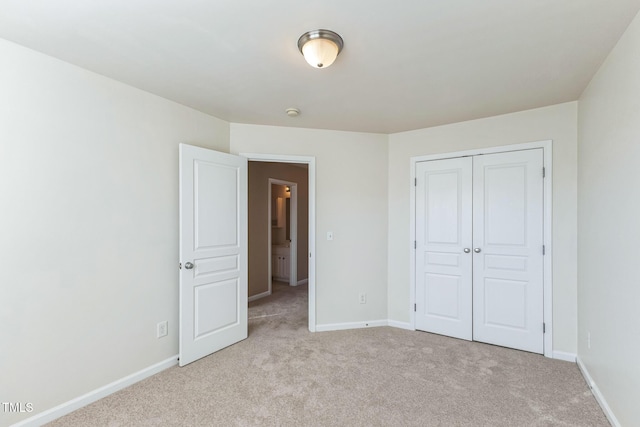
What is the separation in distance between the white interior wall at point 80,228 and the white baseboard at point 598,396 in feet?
10.7

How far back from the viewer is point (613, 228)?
1.95 meters

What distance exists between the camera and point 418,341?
129 inches

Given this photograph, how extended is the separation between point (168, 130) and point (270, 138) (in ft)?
3.56

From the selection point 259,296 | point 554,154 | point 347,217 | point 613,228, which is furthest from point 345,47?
point 259,296

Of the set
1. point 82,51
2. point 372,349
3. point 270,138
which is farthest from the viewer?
point 270,138

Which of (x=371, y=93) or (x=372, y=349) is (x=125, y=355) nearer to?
(x=372, y=349)

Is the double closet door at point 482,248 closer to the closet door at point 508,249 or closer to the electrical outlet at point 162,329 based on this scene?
the closet door at point 508,249

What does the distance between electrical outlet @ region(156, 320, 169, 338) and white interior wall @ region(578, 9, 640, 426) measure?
10.6 ft

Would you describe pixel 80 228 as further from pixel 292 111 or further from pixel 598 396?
pixel 598 396

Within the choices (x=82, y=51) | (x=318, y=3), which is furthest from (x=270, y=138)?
(x=318, y=3)

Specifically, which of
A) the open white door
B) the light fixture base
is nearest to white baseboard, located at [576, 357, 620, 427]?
the open white door

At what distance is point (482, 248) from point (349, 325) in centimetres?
173

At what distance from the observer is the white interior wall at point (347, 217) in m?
3.63

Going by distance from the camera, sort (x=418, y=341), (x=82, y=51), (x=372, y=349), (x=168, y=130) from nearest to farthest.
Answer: (x=82, y=51)
(x=168, y=130)
(x=372, y=349)
(x=418, y=341)
